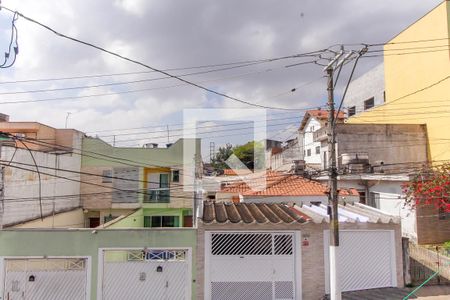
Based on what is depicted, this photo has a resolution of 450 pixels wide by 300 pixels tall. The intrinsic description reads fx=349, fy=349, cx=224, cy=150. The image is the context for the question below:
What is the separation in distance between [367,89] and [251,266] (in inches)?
1107

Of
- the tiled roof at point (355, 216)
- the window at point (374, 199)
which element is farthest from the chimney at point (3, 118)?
the window at point (374, 199)

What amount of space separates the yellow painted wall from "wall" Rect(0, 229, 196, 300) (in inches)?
310

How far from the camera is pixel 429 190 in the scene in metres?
16.1

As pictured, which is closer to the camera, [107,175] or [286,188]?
[286,188]

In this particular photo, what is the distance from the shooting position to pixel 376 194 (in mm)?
20812

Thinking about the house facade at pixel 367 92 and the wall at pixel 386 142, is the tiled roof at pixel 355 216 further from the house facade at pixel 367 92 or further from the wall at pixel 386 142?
the house facade at pixel 367 92

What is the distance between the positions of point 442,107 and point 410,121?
4.39 meters

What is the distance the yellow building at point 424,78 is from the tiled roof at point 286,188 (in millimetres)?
7736

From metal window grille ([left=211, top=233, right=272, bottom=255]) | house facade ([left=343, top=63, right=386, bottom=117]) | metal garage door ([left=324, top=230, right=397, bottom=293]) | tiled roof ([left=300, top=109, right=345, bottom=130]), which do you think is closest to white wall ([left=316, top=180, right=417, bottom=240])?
metal garage door ([left=324, top=230, right=397, bottom=293])

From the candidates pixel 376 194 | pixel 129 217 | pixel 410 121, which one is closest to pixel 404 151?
pixel 410 121

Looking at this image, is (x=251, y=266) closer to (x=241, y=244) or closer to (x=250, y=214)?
(x=241, y=244)

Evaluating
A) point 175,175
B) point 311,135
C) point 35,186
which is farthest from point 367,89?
point 35,186

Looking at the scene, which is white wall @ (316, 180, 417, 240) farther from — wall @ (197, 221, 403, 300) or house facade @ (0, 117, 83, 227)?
house facade @ (0, 117, 83, 227)

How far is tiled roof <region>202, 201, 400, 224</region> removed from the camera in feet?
38.5
